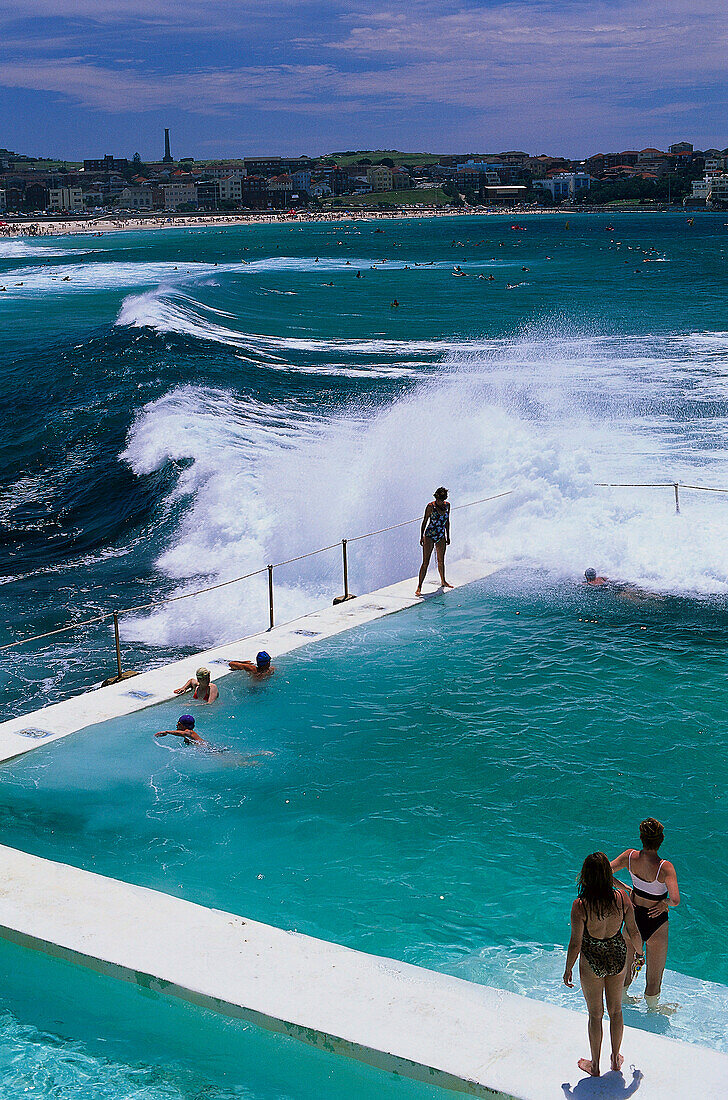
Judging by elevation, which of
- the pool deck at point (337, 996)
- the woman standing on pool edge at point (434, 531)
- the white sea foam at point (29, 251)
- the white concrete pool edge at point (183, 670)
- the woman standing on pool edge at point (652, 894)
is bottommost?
the pool deck at point (337, 996)

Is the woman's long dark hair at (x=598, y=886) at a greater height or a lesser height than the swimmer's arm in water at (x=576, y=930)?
greater

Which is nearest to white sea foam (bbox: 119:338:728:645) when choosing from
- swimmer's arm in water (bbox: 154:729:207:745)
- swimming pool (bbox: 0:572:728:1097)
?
swimming pool (bbox: 0:572:728:1097)

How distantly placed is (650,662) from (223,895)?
5.99 meters

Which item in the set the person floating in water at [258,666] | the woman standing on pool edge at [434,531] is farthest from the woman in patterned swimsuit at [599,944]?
the woman standing on pool edge at [434,531]

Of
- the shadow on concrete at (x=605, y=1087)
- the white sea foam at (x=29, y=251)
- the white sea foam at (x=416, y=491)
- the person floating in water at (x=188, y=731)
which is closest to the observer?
the shadow on concrete at (x=605, y=1087)

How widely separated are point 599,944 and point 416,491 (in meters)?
13.8

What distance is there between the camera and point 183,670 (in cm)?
1199

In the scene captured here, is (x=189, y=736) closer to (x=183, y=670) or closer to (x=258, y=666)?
(x=258, y=666)

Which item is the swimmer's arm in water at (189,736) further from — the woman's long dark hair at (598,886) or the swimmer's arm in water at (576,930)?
the woman's long dark hair at (598,886)

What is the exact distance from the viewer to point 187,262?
105m

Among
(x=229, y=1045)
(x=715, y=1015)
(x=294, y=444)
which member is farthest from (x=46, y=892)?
(x=294, y=444)

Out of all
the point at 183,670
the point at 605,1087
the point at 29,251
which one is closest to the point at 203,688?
the point at 183,670

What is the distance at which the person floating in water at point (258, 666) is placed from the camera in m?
11.7

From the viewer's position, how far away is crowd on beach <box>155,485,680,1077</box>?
5480 mm
